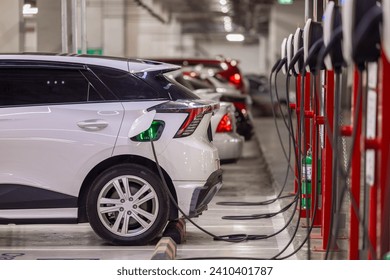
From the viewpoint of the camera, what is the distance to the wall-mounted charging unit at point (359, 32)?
5.41 metres

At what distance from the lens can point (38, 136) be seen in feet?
28.8

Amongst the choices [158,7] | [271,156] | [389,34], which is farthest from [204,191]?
[158,7]

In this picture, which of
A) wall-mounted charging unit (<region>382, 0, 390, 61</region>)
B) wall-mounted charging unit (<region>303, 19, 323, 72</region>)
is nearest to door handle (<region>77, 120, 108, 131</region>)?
wall-mounted charging unit (<region>303, 19, 323, 72</region>)

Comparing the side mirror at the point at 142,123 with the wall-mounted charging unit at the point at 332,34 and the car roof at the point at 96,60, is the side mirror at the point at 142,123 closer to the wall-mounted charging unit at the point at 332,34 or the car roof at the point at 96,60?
the car roof at the point at 96,60

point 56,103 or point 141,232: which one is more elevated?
point 56,103

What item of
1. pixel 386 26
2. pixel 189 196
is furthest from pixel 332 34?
pixel 189 196

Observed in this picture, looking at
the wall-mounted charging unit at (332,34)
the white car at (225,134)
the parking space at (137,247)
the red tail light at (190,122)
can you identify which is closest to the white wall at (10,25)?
the white car at (225,134)

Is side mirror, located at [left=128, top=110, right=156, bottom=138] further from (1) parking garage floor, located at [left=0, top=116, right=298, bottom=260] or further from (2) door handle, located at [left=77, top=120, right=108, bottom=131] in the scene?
(1) parking garage floor, located at [left=0, top=116, right=298, bottom=260]

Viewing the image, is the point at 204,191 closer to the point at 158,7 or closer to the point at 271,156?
the point at 271,156

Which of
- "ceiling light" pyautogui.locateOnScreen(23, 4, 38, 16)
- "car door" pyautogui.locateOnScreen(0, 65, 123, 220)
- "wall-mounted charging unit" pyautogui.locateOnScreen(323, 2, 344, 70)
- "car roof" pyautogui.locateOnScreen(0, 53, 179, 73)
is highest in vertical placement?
"wall-mounted charging unit" pyautogui.locateOnScreen(323, 2, 344, 70)

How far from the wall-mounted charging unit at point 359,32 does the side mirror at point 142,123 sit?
3.28 metres

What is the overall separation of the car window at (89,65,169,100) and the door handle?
331 millimetres

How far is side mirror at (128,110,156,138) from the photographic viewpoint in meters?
8.65
